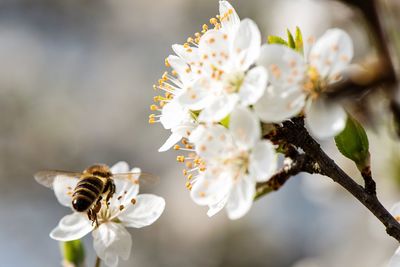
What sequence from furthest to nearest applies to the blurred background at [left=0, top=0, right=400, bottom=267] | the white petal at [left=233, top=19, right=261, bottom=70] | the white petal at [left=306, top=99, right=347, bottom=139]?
the blurred background at [left=0, top=0, right=400, bottom=267]
the white petal at [left=233, top=19, right=261, bottom=70]
the white petal at [left=306, top=99, right=347, bottom=139]

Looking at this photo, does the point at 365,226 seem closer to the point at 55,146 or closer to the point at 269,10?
the point at 269,10

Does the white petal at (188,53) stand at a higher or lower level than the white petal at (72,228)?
higher

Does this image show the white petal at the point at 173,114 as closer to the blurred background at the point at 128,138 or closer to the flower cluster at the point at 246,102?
the flower cluster at the point at 246,102

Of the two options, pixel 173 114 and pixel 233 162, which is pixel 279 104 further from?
pixel 173 114

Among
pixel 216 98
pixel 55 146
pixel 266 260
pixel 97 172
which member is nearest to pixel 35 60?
pixel 55 146

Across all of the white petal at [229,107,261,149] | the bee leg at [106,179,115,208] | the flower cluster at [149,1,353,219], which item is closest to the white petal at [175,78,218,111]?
the flower cluster at [149,1,353,219]

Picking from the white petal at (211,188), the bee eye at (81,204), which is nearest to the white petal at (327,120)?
the white petal at (211,188)

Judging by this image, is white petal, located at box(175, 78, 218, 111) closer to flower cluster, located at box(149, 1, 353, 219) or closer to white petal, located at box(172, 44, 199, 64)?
flower cluster, located at box(149, 1, 353, 219)
